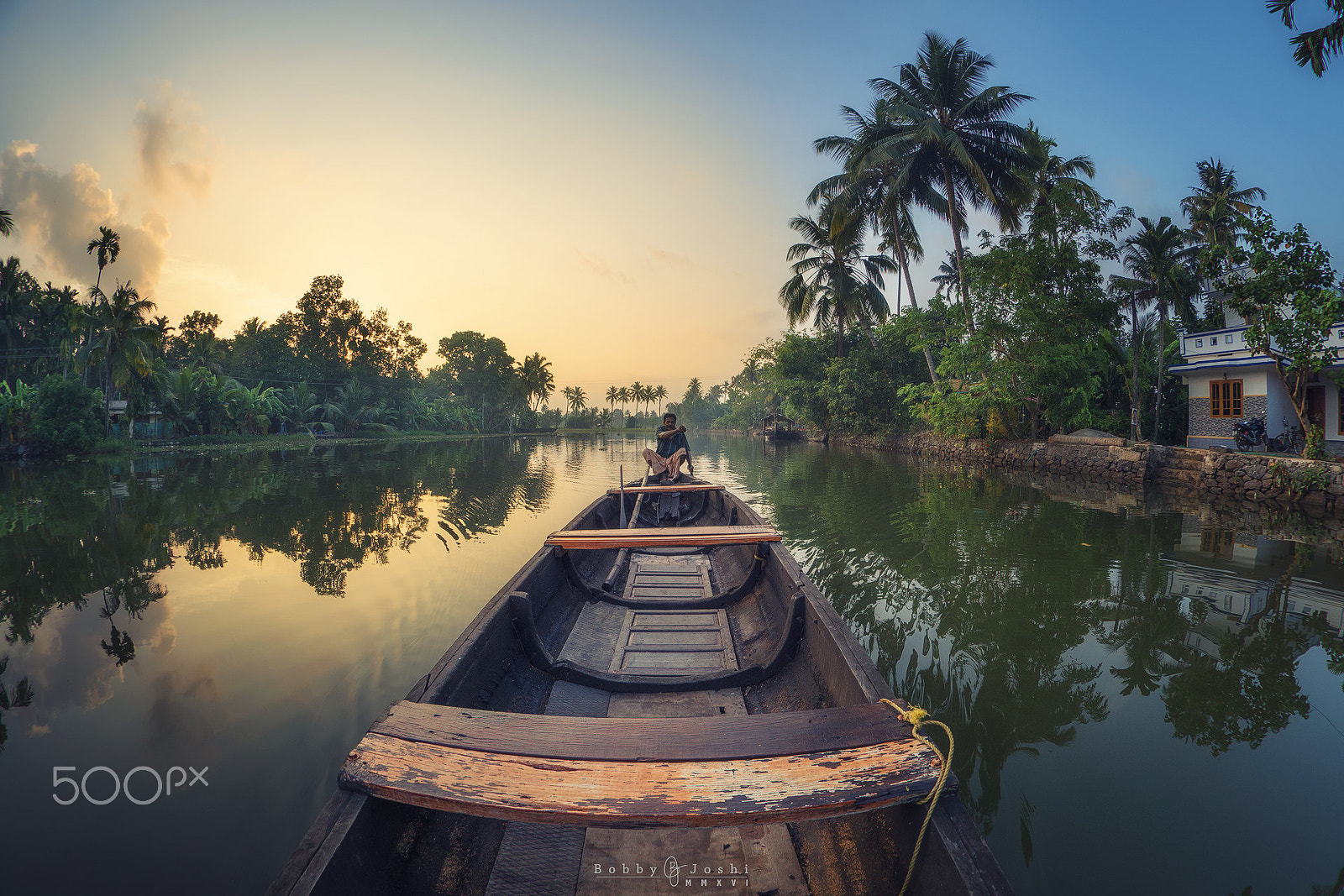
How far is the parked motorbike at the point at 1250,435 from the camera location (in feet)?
43.0

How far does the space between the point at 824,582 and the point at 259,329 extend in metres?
48.9

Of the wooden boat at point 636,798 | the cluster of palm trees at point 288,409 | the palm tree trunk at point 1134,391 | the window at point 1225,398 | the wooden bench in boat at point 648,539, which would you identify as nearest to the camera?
the wooden boat at point 636,798

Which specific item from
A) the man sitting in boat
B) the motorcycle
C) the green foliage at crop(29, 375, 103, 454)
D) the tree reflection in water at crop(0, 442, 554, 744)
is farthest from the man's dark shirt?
the green foliage at crop(29, 375, 103, 454)

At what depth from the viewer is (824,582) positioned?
18.7 feet

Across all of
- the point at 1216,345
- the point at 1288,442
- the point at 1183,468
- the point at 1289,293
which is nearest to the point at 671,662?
the point at 1289,293

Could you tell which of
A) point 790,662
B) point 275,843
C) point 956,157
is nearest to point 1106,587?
point 790,662

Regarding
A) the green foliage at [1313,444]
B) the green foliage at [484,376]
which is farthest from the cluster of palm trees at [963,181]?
the green foliage at [484,376]

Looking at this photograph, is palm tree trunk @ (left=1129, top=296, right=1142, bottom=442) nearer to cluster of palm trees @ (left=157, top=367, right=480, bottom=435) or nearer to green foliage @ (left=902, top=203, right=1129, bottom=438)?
green foliage @ (left=902, top=203, right=1129, bottom=438)

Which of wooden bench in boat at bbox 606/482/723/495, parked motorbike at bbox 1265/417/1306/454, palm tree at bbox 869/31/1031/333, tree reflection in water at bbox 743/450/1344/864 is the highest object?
palm tree at bbox 869/31/1031/333

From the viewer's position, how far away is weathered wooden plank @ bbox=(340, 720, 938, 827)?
53.4 inches

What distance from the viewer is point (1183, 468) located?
1250cm

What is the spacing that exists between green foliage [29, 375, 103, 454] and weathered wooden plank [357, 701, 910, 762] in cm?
2723

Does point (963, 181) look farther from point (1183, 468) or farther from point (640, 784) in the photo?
point (640, 784)

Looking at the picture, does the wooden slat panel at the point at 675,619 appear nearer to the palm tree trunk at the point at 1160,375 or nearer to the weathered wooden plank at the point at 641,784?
the weathered wooden plank at the point at 641,784
